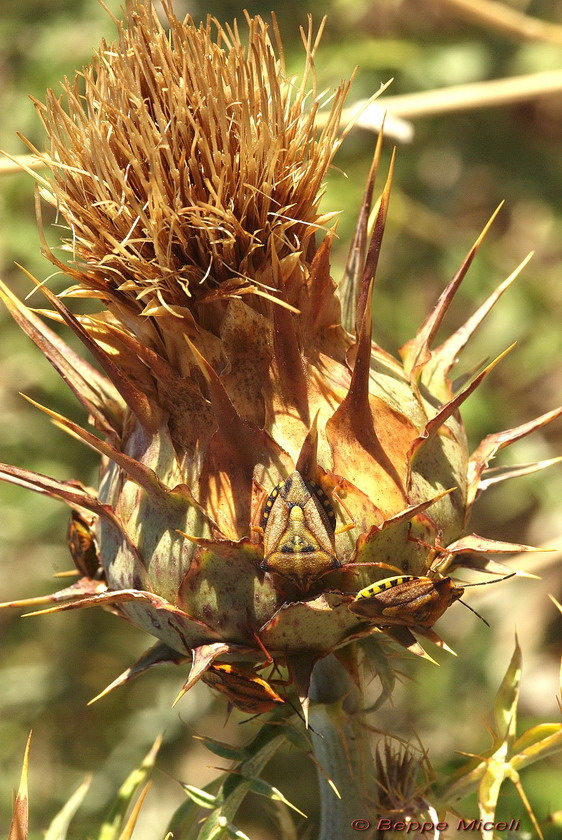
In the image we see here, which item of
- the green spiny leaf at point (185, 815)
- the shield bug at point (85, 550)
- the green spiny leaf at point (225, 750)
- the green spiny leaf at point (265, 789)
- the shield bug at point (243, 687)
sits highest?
the shield bug at point (85, 550)

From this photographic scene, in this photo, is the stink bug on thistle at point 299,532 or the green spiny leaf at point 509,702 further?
the green spiny leaf at point 509,702

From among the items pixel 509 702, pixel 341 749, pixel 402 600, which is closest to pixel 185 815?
pixel 341 749

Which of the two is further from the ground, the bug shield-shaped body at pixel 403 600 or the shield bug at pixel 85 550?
the shield bug at pixel 85 550

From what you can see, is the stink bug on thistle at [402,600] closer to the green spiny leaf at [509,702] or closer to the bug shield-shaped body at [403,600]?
the bug shield-shaped body at [403,600]

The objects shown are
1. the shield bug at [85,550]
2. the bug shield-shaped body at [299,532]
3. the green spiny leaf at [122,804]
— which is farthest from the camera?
the green spiny leaf at [122,804]

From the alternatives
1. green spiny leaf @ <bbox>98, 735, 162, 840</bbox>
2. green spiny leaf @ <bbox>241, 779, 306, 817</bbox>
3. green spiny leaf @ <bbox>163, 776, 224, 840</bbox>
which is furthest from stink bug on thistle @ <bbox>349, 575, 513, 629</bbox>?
green spiny leaf @ <bbox>98, 735, 162, 840</bbox>

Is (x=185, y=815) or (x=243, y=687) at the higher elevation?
(x=243, y=687)

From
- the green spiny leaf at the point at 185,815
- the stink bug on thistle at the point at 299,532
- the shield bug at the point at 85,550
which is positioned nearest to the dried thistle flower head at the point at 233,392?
the stink bug on thistle at the point at 299,532

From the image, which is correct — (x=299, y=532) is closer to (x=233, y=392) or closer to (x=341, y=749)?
(x=233, y=392)
